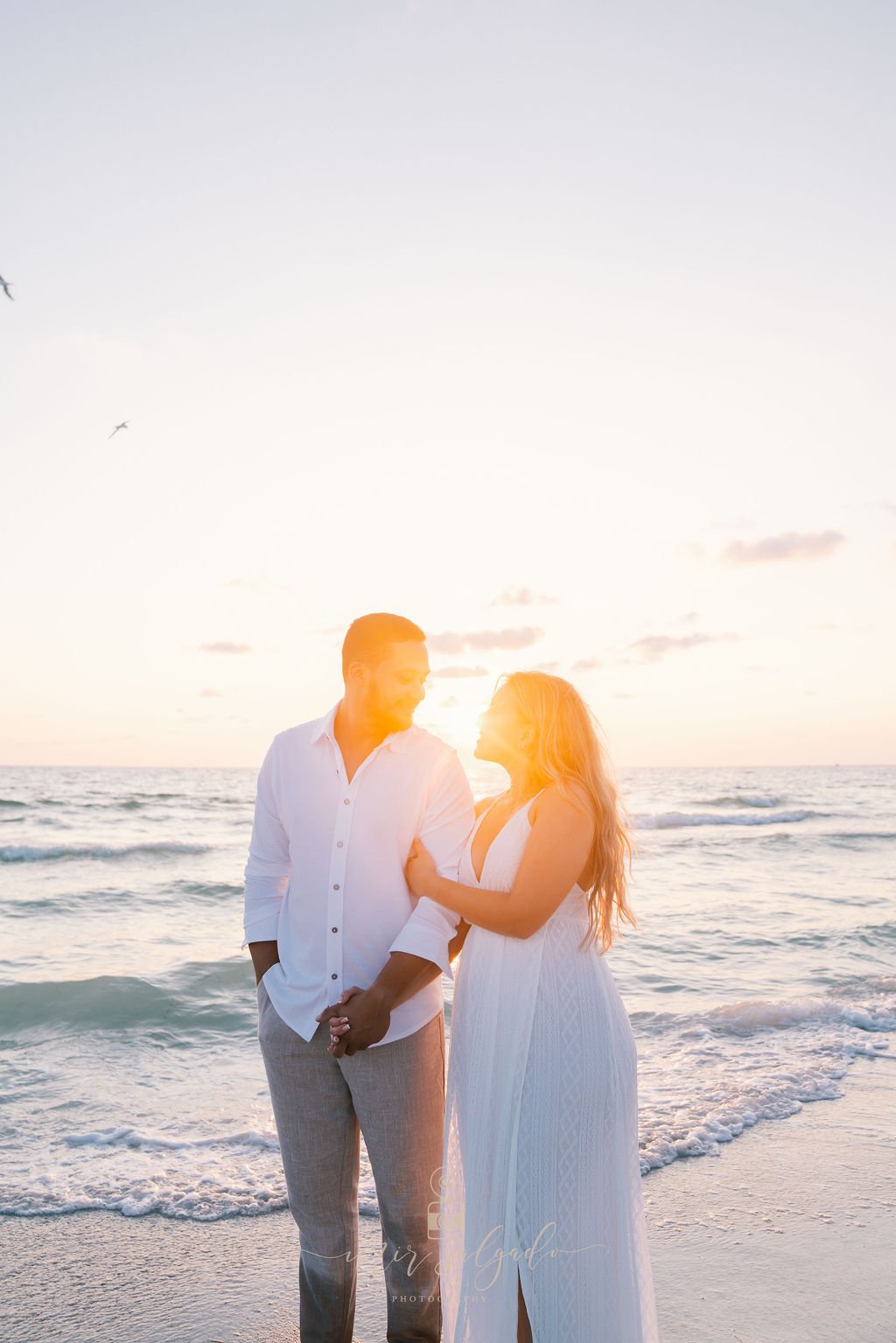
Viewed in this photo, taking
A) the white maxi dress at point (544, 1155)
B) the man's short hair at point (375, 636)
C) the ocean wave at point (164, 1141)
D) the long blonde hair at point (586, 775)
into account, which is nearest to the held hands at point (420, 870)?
the white maxi dress at point (544, 1155)

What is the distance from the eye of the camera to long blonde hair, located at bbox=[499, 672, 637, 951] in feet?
9.53

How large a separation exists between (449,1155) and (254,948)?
2.89 ft

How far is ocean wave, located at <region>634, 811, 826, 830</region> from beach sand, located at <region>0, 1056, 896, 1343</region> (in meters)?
26.7

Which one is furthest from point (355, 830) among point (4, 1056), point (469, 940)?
point (4, 1056)

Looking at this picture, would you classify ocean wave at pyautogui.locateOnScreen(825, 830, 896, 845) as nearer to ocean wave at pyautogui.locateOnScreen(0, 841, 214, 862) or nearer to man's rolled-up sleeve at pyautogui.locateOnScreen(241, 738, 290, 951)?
ocean wave at pyautogui.locateOnScreen(0, 841, 214, 862)

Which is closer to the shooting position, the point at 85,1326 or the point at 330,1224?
the point at 330,1224

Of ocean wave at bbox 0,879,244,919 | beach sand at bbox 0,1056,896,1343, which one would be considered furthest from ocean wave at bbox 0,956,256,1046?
ocean wave at bbox 0,879,244,919

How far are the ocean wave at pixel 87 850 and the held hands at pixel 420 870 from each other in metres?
20.5

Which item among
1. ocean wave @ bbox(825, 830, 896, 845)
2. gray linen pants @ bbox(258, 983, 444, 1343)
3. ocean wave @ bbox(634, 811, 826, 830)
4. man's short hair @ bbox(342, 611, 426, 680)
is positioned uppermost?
man's short hair @ bbox(342, 611, 426, 680)

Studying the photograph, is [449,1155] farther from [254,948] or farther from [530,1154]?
[254,948]

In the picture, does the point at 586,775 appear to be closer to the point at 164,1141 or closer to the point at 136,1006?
A: the point at 164,1141

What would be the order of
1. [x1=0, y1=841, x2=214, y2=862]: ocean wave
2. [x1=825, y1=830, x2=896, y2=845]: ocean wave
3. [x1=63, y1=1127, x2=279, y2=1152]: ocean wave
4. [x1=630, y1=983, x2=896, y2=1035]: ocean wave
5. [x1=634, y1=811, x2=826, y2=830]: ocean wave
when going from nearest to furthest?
[x1=63, y1=1127, x2=279, y2=1152]: ocean wave, [x1=630, y1=983, x2=896, y2=1035]: ocean wave, [x1=0, y1=841, x2=214, y2=862]: ocean wave, [x1=825, y1=830, x2=896, y2=845]: ocean wave, [x1=634, y1=811, x2=826, y2=830]: ocean wave

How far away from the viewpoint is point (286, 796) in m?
3.08

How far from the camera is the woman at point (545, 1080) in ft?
8.92
